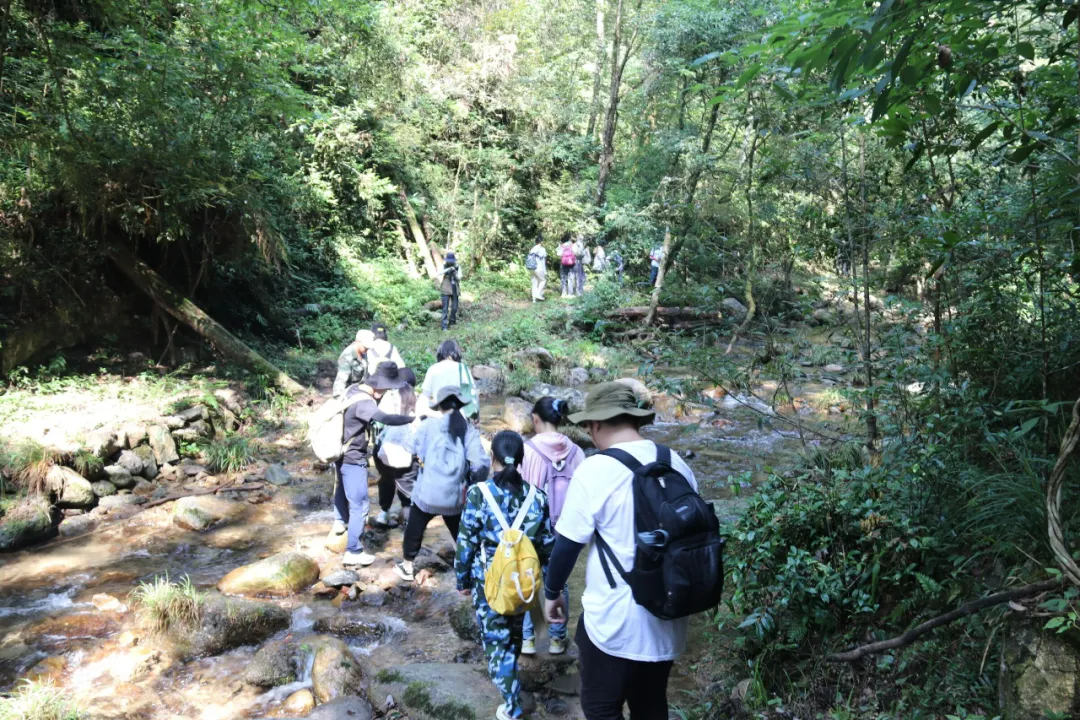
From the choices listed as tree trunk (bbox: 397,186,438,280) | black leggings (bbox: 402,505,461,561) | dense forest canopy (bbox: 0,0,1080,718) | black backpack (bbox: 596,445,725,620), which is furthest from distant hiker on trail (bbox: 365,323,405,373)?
tree trunk (bbox: 397,186,438,280)

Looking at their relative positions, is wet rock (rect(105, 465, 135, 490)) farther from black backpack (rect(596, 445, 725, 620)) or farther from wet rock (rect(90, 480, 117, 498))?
black backpack (rect(596, 445, 725, 620))

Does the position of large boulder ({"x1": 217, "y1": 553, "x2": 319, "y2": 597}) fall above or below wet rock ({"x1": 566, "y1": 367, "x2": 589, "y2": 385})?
below

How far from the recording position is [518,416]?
11367 millimetres

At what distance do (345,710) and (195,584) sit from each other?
9.30 ft

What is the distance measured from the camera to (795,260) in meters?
6.36

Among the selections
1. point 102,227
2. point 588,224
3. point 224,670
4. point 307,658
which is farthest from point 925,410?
point 588,224

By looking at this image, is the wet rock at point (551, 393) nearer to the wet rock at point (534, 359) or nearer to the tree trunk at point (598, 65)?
the wet rock at point (534, 359)

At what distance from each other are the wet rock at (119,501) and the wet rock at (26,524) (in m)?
0.60

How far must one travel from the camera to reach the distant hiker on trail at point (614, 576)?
2582mm

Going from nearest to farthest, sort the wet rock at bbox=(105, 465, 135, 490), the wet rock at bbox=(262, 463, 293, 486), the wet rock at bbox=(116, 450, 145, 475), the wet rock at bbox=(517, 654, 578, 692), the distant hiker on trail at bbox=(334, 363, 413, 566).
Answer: the wet rock at bbox=(517, 654, 578, 692) → the distant hiker on trail at bbox=(334, 363, 413, 566) → the wet rock at bbox=(105, 465, 135, 490) → the wet rock at bbox=(116, 450, 145, 475) → the wet rock at bbox=(262, 463, 293, 486)

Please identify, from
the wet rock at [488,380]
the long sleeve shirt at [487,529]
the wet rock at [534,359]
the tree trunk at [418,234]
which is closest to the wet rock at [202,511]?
the long sleeve shirt at [487,529]

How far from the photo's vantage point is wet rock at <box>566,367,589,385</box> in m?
14.0

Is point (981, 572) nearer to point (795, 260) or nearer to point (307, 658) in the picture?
point (795, 260)

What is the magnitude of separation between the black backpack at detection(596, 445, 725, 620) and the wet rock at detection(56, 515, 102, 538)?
6.97m
